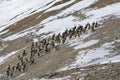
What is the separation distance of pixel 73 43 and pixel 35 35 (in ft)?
44.2

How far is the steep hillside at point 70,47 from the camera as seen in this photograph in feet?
89.1

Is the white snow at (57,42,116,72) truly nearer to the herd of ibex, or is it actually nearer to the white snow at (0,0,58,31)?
the herd of ibex

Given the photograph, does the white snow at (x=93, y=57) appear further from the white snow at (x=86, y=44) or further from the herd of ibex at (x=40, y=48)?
the herd of ibex at (x=40, y=48)

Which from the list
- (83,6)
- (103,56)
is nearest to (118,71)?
(103,56)

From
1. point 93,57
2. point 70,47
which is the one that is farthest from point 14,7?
point 93,57

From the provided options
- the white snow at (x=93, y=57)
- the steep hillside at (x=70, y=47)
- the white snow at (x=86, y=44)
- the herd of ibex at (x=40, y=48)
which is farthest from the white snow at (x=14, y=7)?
the white snow at (x=93, y=57)

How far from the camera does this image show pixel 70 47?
37.8 m

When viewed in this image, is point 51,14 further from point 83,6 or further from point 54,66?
point 54,66

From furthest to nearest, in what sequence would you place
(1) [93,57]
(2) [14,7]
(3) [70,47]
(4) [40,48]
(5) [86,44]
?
(2) [14,7] < (4) [40,48] < (3) [70,47] < (5) [86,44] < (1) [93,57]

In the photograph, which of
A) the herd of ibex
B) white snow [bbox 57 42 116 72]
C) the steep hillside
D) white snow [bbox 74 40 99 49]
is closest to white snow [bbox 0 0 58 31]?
the steep hillside

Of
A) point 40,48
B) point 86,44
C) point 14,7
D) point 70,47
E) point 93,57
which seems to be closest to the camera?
point 93,57

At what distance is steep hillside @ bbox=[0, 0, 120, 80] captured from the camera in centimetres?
2716

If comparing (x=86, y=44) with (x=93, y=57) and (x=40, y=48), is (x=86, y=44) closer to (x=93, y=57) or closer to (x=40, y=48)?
(x=93, y=57)

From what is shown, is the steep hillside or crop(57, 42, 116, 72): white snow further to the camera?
crop(57, 42, 116, 72): white snow
